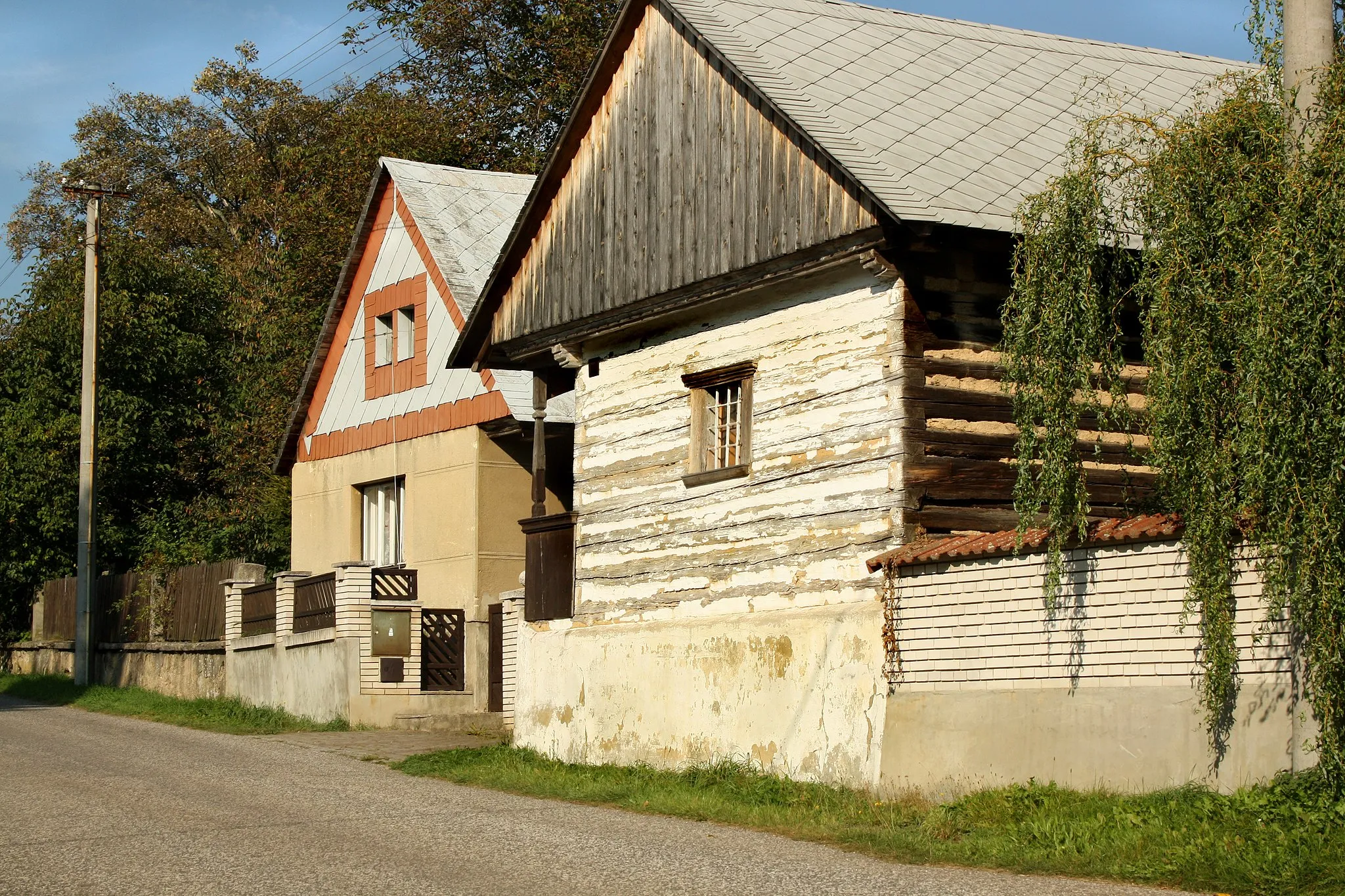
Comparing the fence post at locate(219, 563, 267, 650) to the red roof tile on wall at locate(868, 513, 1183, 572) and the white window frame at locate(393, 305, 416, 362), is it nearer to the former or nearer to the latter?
the white window frame at locate(393, 305, 416, 362)

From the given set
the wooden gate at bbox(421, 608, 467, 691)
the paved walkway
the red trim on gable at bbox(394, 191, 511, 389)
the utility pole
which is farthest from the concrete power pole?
the utility pole

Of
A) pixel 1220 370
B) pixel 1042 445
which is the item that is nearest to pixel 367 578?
pixel 1042 445

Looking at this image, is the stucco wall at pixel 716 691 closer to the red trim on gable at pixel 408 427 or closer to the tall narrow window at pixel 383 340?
the red trim on gable at pixel 408 427

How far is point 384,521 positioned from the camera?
26172mm

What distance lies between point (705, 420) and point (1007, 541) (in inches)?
196

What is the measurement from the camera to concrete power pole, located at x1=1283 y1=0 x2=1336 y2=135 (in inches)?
400

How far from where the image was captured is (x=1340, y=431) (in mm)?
9031

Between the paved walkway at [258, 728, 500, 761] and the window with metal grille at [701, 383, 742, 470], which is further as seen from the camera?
the paved walkway at [258, 728, 500, 761]

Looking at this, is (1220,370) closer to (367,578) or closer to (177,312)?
(367,578)

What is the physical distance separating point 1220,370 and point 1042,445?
159 centimetres

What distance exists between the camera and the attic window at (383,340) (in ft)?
86.1

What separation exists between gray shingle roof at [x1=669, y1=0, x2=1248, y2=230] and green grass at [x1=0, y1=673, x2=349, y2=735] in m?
10.5

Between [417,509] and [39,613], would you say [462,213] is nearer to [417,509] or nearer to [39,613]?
[417,509]

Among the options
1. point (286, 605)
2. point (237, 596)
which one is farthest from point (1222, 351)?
point (237, 596)
